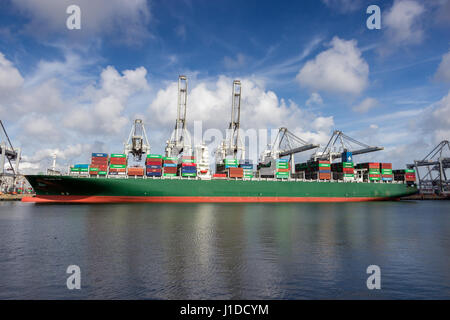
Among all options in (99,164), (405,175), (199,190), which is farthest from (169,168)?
(405,175)

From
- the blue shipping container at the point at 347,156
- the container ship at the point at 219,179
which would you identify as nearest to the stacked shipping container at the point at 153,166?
the container ship at the point at 219,179

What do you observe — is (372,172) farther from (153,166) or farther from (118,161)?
(118,161)

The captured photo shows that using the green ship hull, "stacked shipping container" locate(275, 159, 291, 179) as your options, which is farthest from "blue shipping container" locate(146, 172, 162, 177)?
"stacked shipping container" locate(275, 159, 291, 179)

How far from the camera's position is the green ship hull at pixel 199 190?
49.5 metres

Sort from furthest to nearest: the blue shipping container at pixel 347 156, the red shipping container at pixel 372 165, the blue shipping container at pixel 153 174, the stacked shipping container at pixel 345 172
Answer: the red shipping container at pixel 372 165 → the blue shipping container at pixel 347 156 → the stacked shipping container at pixel 345 172 → the blue shipping container at pixel 153 174

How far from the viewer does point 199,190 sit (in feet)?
184

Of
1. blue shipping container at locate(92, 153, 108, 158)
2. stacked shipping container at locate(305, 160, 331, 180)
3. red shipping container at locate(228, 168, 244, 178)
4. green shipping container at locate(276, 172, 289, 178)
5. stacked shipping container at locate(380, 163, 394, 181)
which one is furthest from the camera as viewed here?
stacked shipping container at locate(380, 163, 394, 181)

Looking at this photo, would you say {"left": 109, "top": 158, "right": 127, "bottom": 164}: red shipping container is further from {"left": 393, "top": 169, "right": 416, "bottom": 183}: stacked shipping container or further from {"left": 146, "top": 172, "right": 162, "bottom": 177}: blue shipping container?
{"left": 393, "top": 169, "right": 416, "bottom": 183}: stacked shipping container

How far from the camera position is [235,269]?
1131 centimetres

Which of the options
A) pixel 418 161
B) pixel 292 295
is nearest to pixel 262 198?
pixel 292 295

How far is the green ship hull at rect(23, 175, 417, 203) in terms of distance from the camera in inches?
1948

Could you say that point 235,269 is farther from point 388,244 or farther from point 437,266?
point 388,244

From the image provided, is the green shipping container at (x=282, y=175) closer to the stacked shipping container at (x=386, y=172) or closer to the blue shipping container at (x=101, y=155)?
the stacked shipping container at (x=386, y=172)
